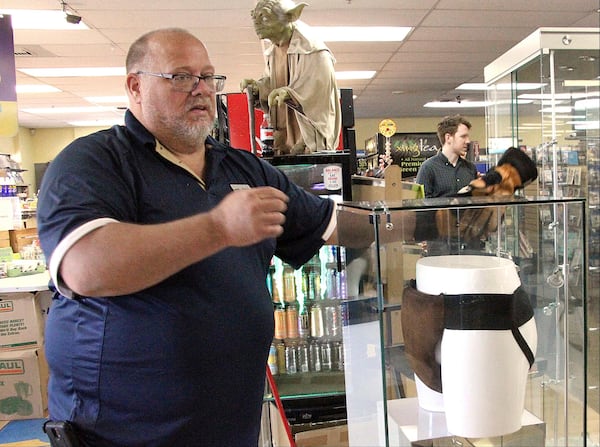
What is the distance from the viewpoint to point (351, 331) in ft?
5.37

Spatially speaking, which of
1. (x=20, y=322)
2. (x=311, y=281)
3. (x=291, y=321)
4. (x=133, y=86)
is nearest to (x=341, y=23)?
(x=311, y=281)

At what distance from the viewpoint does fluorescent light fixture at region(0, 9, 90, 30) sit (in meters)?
4.70

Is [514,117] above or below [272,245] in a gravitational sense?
above

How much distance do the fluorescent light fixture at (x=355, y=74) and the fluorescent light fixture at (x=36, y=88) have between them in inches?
166

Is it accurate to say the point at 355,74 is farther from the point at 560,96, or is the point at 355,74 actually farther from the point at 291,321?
the point at 291,321

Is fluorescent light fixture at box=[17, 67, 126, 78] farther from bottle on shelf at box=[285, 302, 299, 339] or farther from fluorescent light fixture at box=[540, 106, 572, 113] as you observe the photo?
fluorescent light fixture at box=[540, 106, 572, 113]

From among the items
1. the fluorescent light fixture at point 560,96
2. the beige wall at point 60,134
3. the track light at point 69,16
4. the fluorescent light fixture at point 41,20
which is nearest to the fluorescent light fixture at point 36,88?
the fluorescent light fixture at point 41,20

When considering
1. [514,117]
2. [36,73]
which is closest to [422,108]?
[36,73]

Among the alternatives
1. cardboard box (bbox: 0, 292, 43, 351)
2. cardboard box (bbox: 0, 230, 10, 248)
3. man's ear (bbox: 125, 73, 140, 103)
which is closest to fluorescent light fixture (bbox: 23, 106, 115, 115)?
cardboard box (bbox: 0, 230, 10, 248)

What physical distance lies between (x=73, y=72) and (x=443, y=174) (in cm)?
533

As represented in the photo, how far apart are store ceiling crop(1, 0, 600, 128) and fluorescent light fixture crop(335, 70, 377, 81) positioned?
138mm

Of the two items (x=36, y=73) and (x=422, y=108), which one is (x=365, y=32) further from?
(x=422, y=108)

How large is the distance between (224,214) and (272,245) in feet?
1.72

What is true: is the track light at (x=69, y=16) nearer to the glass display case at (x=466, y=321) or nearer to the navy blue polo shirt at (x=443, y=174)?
the navy blue polo shirt at (x=443, y=174)
